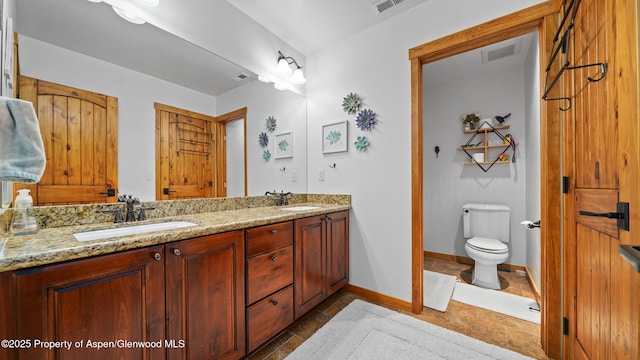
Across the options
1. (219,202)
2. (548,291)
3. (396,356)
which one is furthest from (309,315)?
(548,291)

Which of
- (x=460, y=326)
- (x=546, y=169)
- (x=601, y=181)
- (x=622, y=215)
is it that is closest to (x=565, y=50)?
(x=546, y=169)

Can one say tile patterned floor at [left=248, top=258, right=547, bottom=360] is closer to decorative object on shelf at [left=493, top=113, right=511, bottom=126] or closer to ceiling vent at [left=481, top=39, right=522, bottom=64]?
decorative object on shelf at [left=493, top=113, right=511, bottom=126]

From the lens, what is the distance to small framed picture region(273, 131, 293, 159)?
2.39 metres

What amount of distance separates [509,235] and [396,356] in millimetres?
2236

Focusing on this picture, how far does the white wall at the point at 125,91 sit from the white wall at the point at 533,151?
2.81 metres

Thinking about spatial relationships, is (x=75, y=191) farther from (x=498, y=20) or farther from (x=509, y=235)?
(x=509, y=235)

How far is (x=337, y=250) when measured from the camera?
2.14 meters

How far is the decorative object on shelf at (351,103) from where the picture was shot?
7.38 ft

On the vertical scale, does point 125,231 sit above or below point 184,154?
below

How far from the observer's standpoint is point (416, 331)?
5.56ft

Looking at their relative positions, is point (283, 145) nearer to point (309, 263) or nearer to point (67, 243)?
point (309, 263)

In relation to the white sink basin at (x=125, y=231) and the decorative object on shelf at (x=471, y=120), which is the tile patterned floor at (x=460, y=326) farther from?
the decorative object on shelf at (x=471, y=120)

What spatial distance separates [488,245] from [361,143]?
1676 millimetres

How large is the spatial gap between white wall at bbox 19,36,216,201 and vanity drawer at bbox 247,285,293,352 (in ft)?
3.12
